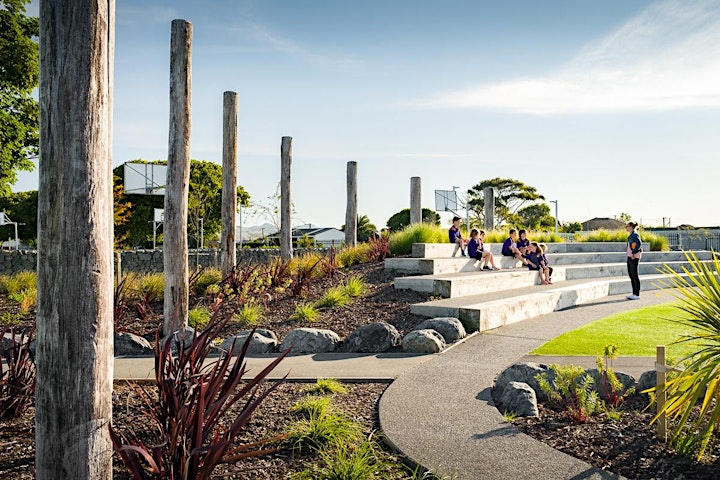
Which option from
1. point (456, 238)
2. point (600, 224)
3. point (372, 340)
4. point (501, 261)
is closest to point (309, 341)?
point (372, 340)

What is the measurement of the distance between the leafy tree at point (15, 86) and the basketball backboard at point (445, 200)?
12.9 metres

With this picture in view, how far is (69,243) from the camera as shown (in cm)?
256

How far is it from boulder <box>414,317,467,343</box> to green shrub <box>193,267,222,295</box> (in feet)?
13.4

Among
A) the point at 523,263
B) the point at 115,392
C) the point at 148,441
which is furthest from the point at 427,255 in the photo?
the point at 148,441

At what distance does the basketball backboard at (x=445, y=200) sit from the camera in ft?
64.6

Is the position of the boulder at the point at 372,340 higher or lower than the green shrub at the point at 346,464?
higher

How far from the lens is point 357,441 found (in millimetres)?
3832

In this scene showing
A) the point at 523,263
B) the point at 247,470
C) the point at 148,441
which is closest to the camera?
the point at 247,470

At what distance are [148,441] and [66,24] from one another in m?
2.51

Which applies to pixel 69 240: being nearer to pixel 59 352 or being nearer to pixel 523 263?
pixel 59 352

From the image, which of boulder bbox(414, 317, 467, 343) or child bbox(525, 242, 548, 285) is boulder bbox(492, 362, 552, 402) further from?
child bbox(525, 242, 548, 285)

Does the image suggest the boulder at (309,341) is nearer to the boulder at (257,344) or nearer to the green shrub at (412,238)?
the boulder at (257,344)

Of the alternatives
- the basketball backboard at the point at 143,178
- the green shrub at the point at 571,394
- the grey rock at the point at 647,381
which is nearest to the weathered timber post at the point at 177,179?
the green shrub at the point at 571,394

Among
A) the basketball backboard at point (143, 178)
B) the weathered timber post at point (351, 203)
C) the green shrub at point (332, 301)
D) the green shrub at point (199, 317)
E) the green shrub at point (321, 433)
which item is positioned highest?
the basketball backboard at point (143, 178)
